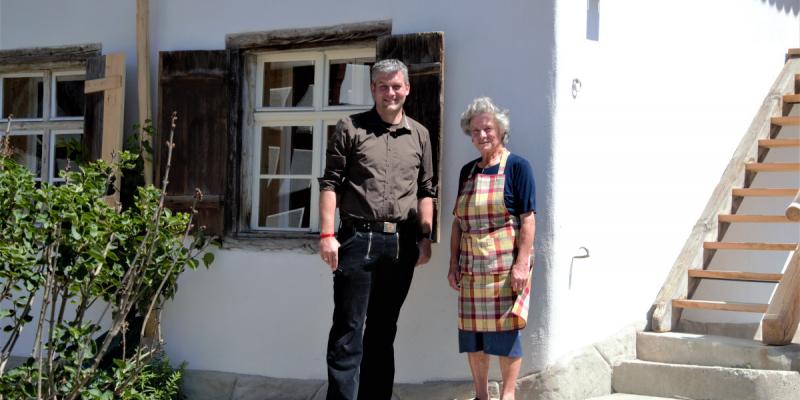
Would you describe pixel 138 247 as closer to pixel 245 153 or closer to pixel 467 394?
pixel 245 153

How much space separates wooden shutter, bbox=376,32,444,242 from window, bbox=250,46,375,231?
521mm

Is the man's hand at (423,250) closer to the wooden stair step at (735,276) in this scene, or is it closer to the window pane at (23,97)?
the wooden stair step at (735,276)

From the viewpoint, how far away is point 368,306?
5.54 meters

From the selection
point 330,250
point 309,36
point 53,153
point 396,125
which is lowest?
point 330,250

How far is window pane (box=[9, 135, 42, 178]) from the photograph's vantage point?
758cm

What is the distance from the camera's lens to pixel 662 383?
19.6 ft

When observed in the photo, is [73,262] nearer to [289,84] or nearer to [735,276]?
[289,84]

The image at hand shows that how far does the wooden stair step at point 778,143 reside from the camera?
7.39 m

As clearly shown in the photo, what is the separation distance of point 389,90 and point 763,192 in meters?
3.11

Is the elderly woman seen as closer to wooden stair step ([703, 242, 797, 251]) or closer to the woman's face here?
the woman's face

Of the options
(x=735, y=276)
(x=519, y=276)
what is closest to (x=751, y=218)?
(x=735, y=276)

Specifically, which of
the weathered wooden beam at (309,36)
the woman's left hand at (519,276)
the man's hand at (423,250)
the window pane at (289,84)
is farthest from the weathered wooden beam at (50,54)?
the woman's left hand at (519,276)

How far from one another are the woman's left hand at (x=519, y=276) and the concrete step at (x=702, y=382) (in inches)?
48.3

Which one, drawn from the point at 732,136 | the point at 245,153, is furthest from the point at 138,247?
the point at 732,136
